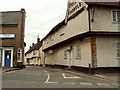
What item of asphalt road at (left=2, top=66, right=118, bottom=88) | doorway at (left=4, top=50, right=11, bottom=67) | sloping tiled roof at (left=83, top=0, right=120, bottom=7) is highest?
sloping tiled roof at (left=83, top=0, right=120, bottom=7)

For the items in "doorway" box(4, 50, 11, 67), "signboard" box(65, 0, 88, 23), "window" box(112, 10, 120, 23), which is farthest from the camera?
"doorway" box(4, 50, 11, 67)

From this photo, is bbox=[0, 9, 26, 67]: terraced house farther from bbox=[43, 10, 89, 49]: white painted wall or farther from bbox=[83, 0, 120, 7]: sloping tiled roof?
bbox=[83, 0, 120, 7]: sloping tiled roof

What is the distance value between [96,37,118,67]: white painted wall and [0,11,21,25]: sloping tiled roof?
54.8ft

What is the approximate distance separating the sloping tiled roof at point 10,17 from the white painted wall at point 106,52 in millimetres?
16694

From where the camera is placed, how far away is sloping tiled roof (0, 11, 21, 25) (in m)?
35.5

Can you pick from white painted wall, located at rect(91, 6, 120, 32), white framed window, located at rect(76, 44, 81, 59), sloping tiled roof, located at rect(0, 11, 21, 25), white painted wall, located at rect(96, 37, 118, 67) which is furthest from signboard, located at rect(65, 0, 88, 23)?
sloping tiled roof, located at rect(0, 11, 21, 25)

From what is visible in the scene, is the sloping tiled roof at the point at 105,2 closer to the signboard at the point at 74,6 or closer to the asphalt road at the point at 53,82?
the signboard at the point at 74,6

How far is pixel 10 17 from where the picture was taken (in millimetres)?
37094

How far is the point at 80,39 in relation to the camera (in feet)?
82.5

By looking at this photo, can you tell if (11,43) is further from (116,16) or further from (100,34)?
(116,16)

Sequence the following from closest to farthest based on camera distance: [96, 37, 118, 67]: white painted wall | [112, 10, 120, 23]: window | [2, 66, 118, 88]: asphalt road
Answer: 1. [2, 66, 118, 88]: asphalt road
2. [96, 37, 118, 67]: white painted wall
3. [112, 10, 120, 23]: window

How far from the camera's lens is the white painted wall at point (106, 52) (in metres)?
22.4

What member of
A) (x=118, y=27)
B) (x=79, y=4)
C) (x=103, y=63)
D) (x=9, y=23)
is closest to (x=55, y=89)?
(x=103, y=63)

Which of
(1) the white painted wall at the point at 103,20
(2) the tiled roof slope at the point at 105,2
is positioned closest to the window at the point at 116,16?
(1) the white painted wall at the point at 103,20
